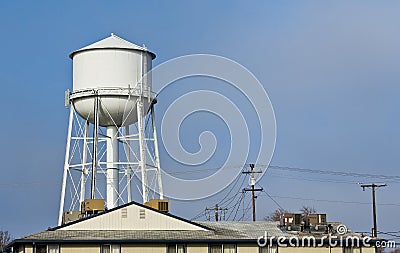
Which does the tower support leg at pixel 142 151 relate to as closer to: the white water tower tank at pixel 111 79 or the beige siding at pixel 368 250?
the white water tower tank at pixel 111 79

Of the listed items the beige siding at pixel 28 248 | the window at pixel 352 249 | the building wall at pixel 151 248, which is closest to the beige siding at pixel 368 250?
the window at pixel 352 249

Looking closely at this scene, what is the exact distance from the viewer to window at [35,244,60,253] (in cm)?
4928

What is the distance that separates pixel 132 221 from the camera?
170ft

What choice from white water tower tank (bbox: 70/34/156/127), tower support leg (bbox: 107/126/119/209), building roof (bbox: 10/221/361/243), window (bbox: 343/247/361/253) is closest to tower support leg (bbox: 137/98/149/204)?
white water tower tank (bbox: 70/34/156/127)

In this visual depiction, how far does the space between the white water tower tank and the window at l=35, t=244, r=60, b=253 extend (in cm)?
956

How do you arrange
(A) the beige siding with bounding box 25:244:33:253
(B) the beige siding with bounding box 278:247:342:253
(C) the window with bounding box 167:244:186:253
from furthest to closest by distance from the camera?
(B) the beige siding with bounding box 278:247:342:253
(C) the window with bounding box 167:244:186:253
(A) the beige siding with bounding box 25:244:33:253

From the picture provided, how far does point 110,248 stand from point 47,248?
3.38m

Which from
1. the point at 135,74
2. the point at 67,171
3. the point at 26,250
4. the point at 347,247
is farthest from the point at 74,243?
the point at 347,247

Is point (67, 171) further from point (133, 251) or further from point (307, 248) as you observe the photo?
point (307, 248)

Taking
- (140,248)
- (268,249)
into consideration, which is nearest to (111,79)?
(140,248)

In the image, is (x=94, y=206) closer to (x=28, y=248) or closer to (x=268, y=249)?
(x=28, y=248)

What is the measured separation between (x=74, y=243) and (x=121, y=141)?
9.64 meters

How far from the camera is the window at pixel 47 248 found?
1940 inches

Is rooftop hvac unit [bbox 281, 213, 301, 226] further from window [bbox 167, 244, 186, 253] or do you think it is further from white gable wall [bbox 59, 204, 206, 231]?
window [bbox 167, 244, 186, 253]
